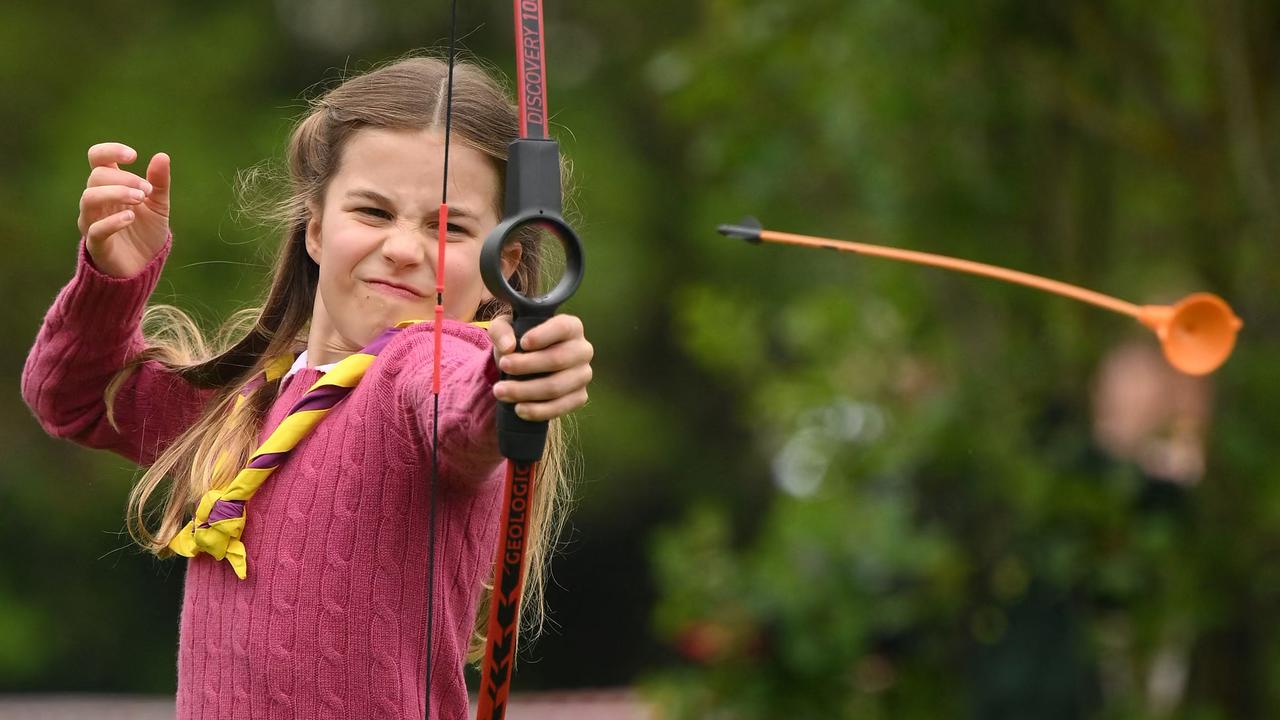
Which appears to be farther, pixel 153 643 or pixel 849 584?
pixel 153 643

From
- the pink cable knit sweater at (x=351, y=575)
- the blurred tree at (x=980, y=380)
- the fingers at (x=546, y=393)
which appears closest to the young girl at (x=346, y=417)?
the pink cable knit sweater at (x=351, y=575)

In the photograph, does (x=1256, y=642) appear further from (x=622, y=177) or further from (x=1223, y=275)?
(x=622, y=177)

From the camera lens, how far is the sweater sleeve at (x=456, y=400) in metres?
1.67

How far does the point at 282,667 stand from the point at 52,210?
828 cm

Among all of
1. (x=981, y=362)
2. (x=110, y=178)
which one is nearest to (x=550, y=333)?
(x=110, y=178)

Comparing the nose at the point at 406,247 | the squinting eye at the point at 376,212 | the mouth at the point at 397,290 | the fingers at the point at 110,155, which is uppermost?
the fingers at the point at 110,155

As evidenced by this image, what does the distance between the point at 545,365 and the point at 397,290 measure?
1.73 feet

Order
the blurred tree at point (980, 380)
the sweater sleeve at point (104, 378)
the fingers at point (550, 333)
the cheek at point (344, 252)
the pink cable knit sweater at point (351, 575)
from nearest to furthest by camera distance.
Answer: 1. the fingers at point (550, 333)
2. the pink cable knit sweater at point (351, 575)
3. the cheek at point (344, 252)
4. the sweater sleeve at point (104, 378)
5. the blurred tree at point (980, 380)

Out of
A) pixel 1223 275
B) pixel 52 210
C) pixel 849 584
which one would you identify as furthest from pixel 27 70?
pixel 1223 275

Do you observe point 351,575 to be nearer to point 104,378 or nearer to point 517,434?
point 517,434

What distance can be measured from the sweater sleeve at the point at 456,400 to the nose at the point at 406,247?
0.10 meters

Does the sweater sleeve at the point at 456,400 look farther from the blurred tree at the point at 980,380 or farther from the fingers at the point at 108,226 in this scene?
the blurred tree at the point at 980,380

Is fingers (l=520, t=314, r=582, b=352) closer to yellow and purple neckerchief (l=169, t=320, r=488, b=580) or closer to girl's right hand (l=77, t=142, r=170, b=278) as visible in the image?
yellow and purple neckerchief (l=169, t=320, r=488, b=580)

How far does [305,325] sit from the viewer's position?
2305mm
